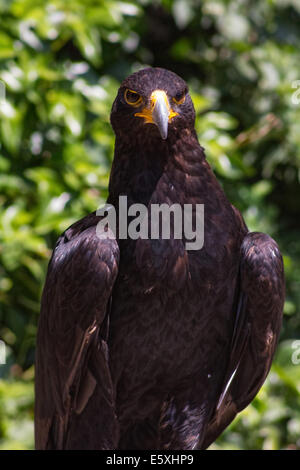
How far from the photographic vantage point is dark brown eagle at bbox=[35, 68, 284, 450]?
1.84 meters

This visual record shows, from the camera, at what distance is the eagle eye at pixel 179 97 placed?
1822 mm

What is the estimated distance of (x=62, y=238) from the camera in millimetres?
2049

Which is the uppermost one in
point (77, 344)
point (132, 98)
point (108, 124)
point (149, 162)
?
point (108, 124)

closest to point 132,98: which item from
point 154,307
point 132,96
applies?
point 132,96

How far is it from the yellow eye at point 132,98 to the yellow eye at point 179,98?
0.28ft

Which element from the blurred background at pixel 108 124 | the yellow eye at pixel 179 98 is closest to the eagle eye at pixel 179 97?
the yellow eye at pixel 179 98

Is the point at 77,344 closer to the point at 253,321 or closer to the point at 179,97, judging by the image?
the point at 253,321

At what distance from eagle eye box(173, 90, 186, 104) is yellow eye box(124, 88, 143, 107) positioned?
0.29 feet

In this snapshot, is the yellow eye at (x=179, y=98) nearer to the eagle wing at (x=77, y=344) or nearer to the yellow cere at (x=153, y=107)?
the yellow cere at (x=153, y=107)

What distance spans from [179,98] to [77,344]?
666 mm

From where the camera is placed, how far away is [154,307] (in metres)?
1.88

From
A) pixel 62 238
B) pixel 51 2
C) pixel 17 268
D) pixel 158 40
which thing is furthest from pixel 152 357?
pixel 158 40

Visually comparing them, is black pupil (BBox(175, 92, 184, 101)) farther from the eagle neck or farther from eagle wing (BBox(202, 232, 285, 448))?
eagle wing (BBox(202, 232, 285, 448))

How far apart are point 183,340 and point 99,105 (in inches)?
59.1
